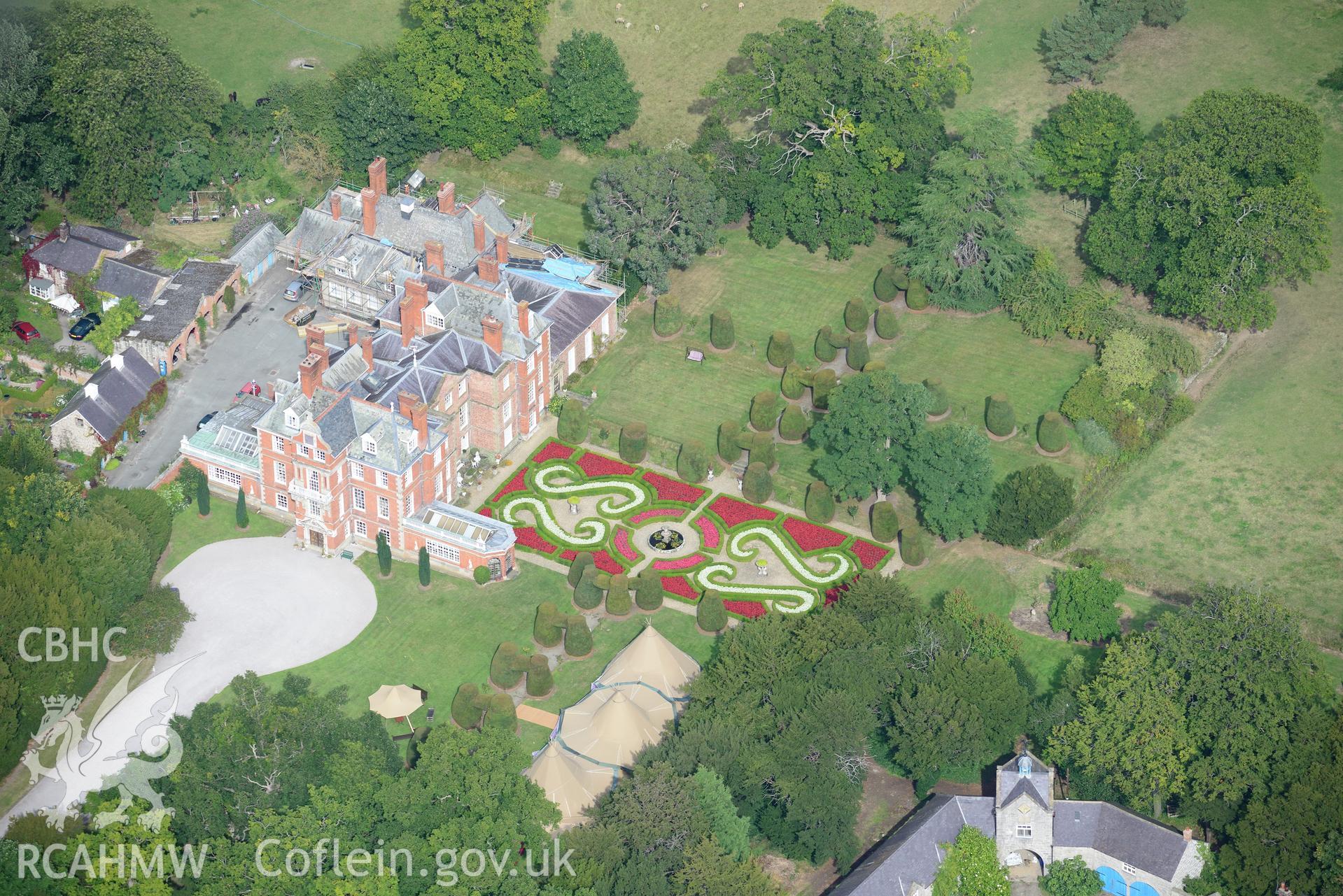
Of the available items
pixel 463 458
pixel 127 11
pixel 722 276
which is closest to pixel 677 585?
pixel 463 458

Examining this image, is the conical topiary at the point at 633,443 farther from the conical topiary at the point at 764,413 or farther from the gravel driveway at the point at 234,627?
the gravel driveway at the point at 234,627

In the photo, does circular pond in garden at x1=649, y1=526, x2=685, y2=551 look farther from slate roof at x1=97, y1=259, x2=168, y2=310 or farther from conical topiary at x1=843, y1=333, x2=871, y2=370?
slate roof at x1=97, y1=259, x2=168, y2=310

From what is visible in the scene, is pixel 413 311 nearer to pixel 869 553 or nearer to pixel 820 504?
pixel 820 504

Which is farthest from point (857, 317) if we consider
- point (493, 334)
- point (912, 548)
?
point (493, 334)

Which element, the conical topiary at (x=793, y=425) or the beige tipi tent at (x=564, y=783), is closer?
the beige tipi tent at (x=564, y=783)

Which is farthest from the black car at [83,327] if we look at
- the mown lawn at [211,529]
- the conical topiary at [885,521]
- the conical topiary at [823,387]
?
the conical topiary at [885,521]

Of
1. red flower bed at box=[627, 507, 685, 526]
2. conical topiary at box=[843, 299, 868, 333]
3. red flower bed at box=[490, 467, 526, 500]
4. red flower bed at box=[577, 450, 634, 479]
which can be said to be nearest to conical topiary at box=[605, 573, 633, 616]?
red flower bed at box=[627, 507, 685, 526]

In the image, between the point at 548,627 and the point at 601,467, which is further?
the point at 601,467
